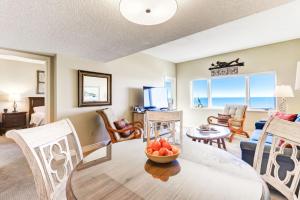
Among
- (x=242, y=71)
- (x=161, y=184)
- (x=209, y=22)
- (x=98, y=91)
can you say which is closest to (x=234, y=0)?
(x=209, y=22)

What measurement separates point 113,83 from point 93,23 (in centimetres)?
228

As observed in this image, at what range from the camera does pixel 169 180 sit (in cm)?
88

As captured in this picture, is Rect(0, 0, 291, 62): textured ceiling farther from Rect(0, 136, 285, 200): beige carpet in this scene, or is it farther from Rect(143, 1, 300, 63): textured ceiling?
Rect(0, 136, 285, 200): beige carpet

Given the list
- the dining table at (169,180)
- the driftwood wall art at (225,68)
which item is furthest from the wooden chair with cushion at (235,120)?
the dining table at (169,180)

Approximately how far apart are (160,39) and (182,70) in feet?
12.9

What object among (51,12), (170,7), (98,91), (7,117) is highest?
(51,12)

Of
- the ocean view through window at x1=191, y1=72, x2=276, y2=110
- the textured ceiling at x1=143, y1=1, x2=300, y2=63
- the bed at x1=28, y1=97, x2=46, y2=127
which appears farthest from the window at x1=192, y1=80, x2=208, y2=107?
the bed at x1=28, y1=97, x2=46, y2=127

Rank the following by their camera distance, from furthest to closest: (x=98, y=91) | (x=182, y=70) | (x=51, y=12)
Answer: (x=182, y=70) < (x=98, y=91) < (x=51, y=12)

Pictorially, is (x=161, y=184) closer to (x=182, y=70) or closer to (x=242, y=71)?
(x=242, y=71)

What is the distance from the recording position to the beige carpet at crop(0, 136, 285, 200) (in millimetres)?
1924

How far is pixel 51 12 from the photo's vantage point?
5.41ft

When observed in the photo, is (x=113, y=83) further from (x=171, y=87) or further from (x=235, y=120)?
(x=235, y=120)

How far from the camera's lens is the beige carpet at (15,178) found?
6.31 feet

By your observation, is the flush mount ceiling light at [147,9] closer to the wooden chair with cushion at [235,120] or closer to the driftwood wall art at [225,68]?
the wooden chair with cushion at [235,120]
